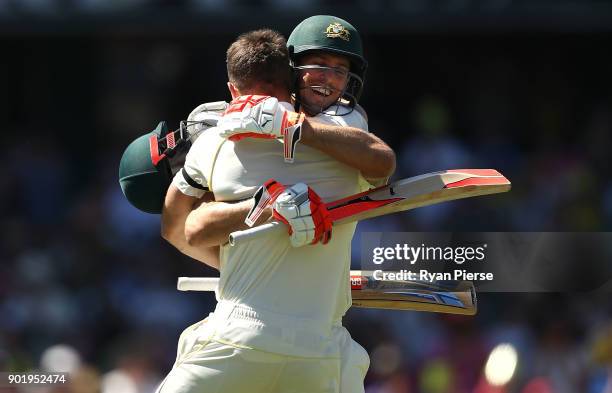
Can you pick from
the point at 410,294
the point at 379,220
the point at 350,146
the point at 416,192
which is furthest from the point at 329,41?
the point at 379,220

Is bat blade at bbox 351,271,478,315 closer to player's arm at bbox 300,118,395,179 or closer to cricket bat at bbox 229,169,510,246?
cricket bat at bbox 229,169,510,246

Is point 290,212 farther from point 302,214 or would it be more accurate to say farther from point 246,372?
point 246,372

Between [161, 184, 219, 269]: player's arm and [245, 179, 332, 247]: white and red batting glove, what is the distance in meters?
0.35

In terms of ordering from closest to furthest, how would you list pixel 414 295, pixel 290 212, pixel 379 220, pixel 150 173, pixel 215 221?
pixel 290 212, pixel 215 221, pixel 150 173, pixel 414 295, pixel 379 220

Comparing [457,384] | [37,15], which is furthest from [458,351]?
[37,15]

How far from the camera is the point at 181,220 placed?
3.54 meters

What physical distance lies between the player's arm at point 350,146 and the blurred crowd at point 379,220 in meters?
2.94

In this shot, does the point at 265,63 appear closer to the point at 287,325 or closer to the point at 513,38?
the point at 287,325

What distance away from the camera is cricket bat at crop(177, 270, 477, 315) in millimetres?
3748

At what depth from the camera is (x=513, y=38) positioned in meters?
8.89

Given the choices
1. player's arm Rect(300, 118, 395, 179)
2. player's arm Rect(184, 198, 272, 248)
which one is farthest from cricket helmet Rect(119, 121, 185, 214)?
player's arm Rect(300, 118, 395, 179)

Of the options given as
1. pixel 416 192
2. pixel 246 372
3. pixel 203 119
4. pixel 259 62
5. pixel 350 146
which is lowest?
pixel 246 372

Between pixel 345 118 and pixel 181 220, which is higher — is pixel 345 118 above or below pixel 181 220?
above

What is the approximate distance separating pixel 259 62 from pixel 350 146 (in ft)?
1.21
